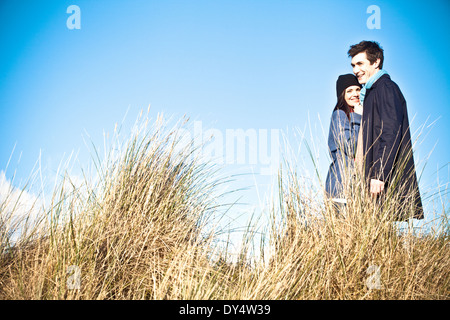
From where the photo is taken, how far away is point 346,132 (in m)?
2.38

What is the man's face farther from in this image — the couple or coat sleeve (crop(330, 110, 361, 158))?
coat sleeve (crop(330, 110, 361, 158))

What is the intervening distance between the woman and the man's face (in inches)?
8.5

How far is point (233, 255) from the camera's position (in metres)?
2.02

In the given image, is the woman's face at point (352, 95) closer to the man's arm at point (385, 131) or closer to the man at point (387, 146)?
the man at point (387, 146)

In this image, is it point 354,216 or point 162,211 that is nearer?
point 354,216

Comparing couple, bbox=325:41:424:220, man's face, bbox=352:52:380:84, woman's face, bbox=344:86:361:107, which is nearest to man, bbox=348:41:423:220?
couple, bbox=325:41:424:220

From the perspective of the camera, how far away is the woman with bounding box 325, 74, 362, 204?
6.70ft

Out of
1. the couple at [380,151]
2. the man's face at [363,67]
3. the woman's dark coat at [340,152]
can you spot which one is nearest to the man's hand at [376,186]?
the couple at [380,151]

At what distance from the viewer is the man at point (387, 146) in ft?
6.39

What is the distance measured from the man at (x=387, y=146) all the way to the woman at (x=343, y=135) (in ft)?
0.32

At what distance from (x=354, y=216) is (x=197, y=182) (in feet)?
3.30
